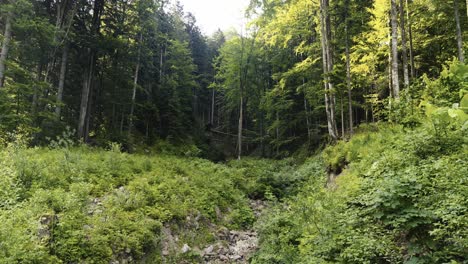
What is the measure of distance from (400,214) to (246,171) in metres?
15.1

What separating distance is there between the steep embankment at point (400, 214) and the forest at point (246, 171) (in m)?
0.03

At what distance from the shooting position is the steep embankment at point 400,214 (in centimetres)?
379

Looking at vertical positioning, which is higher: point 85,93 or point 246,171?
point 85,93

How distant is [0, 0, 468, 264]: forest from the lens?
14.7ft

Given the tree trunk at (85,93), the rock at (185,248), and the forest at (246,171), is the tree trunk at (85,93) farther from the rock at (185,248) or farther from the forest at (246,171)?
the rock at (185,248)

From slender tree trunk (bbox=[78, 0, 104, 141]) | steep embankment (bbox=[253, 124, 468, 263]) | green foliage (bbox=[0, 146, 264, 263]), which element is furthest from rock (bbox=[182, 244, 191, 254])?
slender tree trunk (bbox=[78, 0, 104, 141])

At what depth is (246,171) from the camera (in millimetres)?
19281

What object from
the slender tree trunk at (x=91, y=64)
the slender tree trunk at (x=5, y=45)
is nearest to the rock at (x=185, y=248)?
the slender tree trunk at (x=5, y=45)

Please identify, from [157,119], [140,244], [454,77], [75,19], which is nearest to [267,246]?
[140,244]

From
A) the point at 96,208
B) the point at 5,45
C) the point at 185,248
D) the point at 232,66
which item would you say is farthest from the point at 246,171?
the point at 5,45

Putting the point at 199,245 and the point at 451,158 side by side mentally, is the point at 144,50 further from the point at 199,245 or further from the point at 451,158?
the point at 451,158

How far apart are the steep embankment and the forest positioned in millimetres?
28

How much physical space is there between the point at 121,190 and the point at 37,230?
10.6 feet

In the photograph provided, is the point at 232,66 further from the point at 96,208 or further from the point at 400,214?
the point at 400,214
